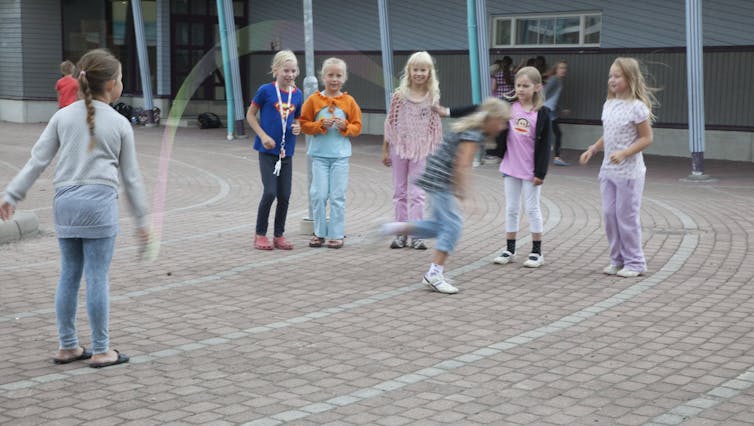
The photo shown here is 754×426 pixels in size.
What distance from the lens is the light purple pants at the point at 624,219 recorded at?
8438mm

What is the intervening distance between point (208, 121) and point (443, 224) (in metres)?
20.9

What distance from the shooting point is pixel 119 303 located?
24.3ft

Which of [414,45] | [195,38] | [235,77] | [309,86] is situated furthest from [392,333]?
[195,38]

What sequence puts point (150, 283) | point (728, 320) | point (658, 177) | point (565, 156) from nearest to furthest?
point (728, 320) → point (150, 283) → point (658, 177) → point (565, 156)

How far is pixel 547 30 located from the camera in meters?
21.8

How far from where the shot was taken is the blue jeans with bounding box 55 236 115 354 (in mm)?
5637

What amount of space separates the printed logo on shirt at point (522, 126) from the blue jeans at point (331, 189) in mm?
1820

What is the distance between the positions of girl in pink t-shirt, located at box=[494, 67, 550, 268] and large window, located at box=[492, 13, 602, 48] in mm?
12832

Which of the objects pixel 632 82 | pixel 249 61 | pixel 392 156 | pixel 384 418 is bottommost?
pixel 384 418

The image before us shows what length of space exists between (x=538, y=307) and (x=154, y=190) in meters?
8.57

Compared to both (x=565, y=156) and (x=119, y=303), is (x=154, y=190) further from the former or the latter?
(x=565, y=156)

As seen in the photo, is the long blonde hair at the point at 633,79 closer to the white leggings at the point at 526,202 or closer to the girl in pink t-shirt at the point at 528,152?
the girl in pink t-shirt at the point at 528,152

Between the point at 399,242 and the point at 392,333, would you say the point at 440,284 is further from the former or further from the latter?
the point at 399,242

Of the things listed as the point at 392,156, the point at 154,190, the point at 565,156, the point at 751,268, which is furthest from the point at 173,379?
the point at 565,156
